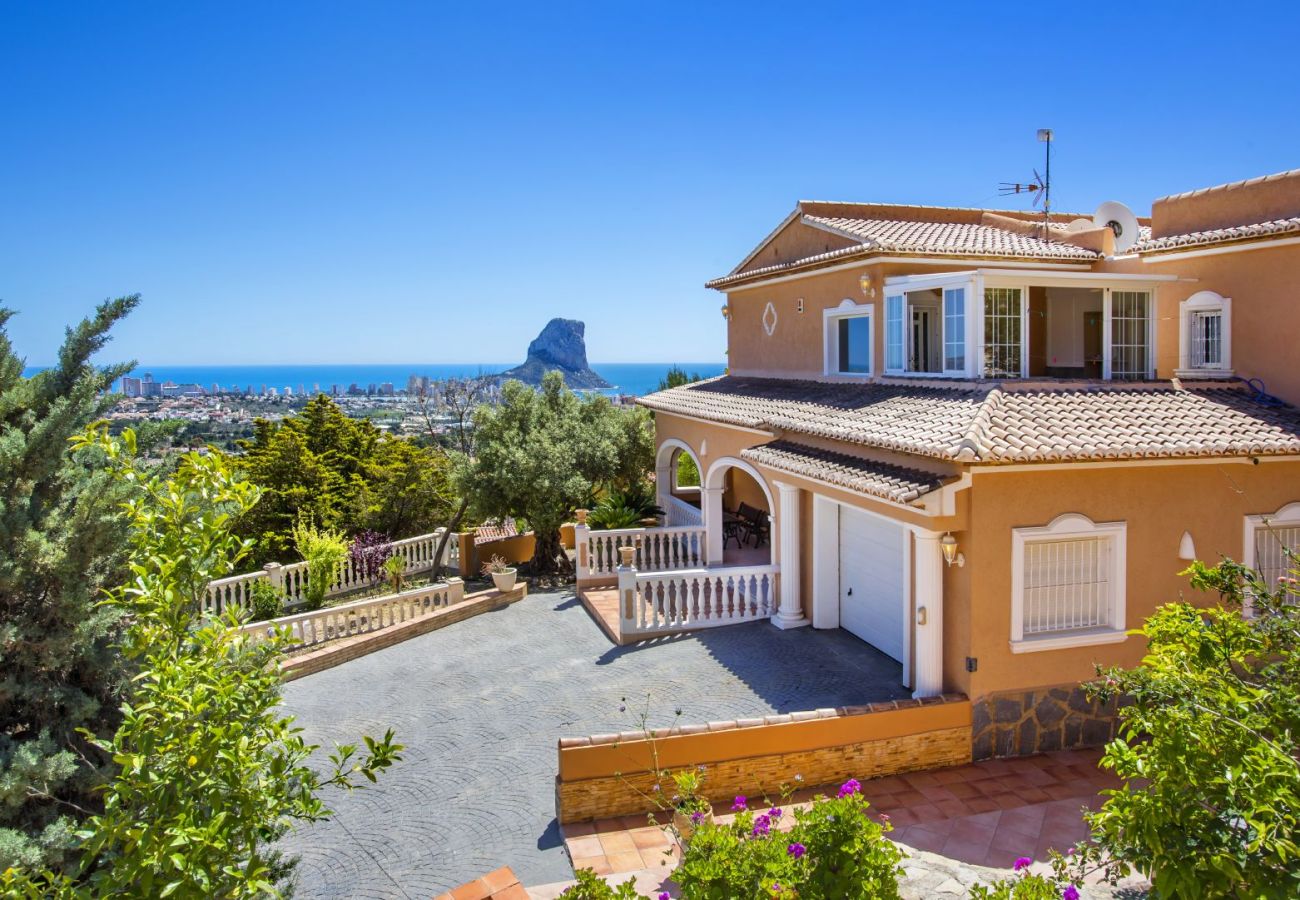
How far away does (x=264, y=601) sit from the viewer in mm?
18344

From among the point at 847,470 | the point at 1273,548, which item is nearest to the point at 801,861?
the point at 847,470

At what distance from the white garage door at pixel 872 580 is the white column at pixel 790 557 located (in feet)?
2.77

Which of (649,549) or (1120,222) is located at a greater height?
(1120,222)

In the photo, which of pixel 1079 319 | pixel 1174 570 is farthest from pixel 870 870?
pixel 1079 319

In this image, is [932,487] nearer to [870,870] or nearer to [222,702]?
[870,870]

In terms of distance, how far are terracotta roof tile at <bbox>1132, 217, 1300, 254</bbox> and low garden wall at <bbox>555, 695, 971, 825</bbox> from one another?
9762mm

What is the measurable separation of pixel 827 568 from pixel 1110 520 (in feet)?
18.0

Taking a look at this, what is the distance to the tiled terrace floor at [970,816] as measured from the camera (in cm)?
930

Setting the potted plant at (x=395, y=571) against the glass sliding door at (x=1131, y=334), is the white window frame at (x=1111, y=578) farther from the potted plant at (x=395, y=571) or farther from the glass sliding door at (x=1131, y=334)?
the potted plant at (x=395, y=571)

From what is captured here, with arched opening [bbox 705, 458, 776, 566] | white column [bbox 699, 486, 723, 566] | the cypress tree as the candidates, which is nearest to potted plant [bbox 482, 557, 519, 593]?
white column [bbox 699, 486, 723, 566]

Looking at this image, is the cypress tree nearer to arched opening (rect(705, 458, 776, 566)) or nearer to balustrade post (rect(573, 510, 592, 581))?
arched opening (rect(705, 458, 776, 566))

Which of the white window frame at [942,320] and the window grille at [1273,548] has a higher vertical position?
the white window frame at [942,320]

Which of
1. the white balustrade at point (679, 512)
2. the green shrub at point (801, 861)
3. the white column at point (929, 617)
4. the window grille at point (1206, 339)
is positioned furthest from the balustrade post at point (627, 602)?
the window grille at point (1206, 339)

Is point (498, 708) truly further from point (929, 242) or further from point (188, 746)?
point (929, 242)
